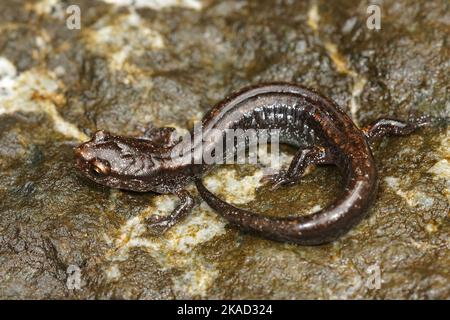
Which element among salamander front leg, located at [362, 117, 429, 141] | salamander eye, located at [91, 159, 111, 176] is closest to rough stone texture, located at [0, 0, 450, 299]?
salamander front leg, located at [362, 117, 429, 141]

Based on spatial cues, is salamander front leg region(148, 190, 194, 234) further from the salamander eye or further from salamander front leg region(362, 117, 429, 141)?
salamander front leg region(362, 117, 429, 141)

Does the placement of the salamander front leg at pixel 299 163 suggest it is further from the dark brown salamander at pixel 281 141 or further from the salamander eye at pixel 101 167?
the salamander eye at pixel 101 167

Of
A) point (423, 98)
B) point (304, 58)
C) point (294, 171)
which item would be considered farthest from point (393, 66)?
point (294, 171)

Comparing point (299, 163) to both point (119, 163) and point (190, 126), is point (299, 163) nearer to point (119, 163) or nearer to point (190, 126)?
point (190, 126)

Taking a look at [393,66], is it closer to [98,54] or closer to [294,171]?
[294,171]

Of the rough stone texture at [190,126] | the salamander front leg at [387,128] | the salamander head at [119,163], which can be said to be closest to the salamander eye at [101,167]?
the salamander head at [119,163]

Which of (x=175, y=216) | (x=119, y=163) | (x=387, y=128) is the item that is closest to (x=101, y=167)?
(x=119, y=163)
